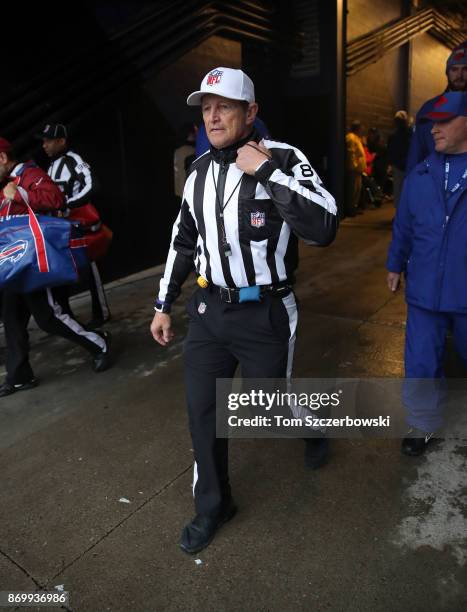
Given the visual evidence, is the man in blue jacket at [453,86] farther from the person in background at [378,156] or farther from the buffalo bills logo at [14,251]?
the person in background at [378,156]

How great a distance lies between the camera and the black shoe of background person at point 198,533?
2.24 m

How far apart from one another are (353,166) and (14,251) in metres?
8.82

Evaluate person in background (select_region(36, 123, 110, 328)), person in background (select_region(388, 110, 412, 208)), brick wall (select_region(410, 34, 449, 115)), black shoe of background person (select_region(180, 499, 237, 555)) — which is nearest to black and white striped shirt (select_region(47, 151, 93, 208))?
person in background (select_region(36, 123, 110, 328))

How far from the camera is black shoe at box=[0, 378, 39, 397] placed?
3764mm

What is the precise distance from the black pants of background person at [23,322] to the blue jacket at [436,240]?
2.46 meters

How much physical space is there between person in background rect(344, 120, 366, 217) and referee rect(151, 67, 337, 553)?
9105 millimetres

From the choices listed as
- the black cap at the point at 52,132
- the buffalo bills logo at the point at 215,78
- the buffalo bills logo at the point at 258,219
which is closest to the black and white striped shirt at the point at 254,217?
the buffalo bills logo at the point at 258,219

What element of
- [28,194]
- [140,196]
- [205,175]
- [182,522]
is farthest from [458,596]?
[140,196]

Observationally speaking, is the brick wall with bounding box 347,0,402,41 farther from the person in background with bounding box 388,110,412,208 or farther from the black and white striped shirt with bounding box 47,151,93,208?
the black and white striped shirt with bounding box 47,151,93,208

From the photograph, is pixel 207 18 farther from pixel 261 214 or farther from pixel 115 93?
pixel 261 214

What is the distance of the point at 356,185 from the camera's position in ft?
36.8

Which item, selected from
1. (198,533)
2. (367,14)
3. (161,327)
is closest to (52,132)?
(161,327)

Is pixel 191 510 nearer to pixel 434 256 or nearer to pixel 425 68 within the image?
pixel 434 256

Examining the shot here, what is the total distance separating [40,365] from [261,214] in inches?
113
